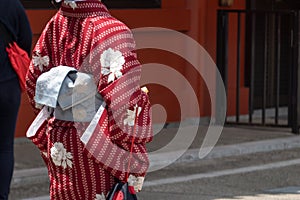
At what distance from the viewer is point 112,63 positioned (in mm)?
4246

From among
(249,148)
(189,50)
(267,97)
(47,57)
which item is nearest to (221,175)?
(249,148)

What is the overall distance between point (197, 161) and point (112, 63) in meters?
5.71

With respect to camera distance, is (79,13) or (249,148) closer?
(79,13)

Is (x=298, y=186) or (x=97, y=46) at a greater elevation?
(x=97, y=46)

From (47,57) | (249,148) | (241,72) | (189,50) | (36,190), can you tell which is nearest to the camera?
(47,57)

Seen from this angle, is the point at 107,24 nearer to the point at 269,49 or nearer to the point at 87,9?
the point at 87,9

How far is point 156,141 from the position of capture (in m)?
9.07

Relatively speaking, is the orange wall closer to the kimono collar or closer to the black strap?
the black strap

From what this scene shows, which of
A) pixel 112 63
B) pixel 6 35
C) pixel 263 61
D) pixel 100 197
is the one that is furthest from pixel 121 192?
pixel 263 61

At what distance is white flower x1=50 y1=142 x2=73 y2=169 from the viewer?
4.46 meters

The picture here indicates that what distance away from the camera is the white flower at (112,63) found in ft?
13.9

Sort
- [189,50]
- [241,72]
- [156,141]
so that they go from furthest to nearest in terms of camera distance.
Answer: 1. [241,72]
2. [189,50]
3. [156,141]

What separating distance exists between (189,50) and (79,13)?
24.5 ft

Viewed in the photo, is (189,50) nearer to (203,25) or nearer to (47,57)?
(203,25)
